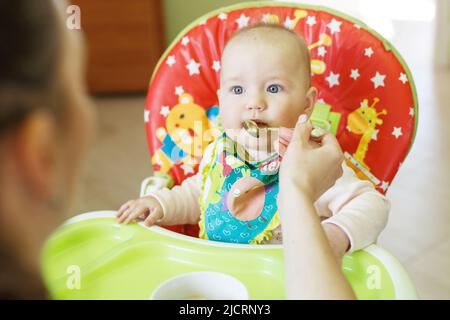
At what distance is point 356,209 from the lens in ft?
2.69

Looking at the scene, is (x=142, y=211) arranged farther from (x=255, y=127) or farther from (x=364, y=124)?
(x=364, y=124)

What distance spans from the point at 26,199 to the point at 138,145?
69.0 inches

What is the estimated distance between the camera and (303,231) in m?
0.59

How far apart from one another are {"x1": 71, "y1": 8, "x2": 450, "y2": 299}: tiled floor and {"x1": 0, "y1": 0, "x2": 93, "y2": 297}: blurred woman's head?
0.94 metres

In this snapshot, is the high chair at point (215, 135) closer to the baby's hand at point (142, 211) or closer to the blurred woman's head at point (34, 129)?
the baby's hand at point (142, 211)

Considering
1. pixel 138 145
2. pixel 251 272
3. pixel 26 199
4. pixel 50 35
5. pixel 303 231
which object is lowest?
pixel 138 145

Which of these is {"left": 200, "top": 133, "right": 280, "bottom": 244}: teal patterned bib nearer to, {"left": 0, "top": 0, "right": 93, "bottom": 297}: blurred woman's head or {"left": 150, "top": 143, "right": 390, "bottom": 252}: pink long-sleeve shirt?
{"left": 150, "top": 143, "right": 390, "bottom": 252}: pink long-sleeve shirt

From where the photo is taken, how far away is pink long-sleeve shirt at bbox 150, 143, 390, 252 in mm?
793

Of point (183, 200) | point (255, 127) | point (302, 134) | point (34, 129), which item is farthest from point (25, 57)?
point (183, 200)

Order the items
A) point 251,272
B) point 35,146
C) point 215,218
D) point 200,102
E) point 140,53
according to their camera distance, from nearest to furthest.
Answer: point 35,146 → point 251,272 → point 215,218 → point 200,102 → point 140,53

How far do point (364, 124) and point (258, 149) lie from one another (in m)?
0.22
